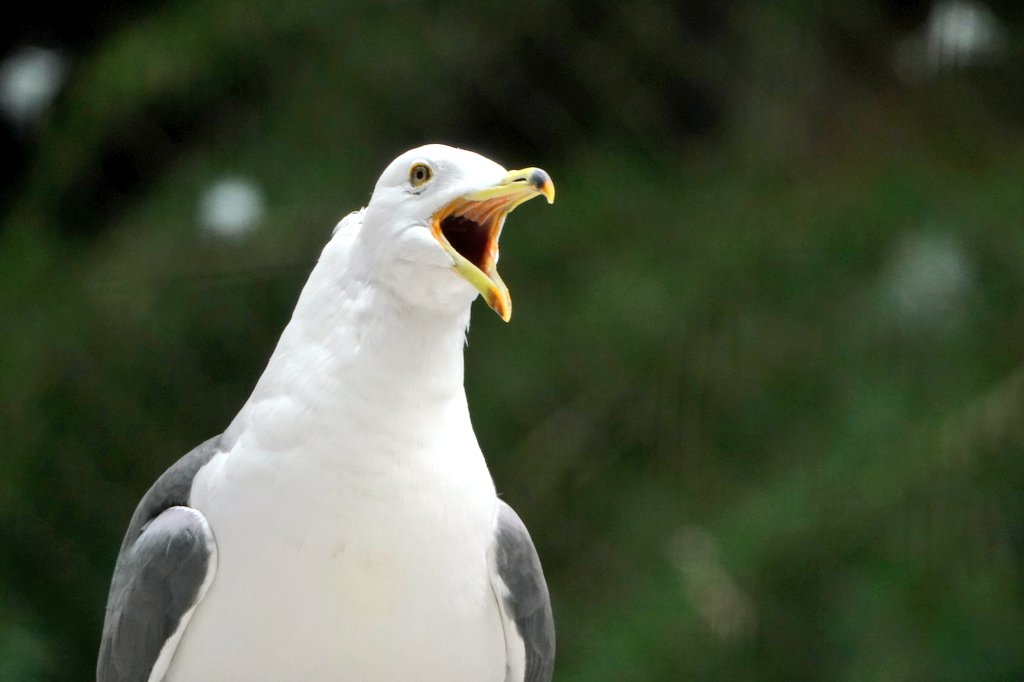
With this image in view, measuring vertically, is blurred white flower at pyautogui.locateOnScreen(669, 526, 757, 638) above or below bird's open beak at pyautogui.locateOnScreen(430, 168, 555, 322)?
below

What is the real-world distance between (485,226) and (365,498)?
0.14 meters

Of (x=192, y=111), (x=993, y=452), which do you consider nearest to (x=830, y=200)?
(x=993, y=452)

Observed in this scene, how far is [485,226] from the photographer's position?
2.09 feet

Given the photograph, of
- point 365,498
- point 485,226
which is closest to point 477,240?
point 485,226

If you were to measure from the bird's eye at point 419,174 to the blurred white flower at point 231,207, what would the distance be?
59 centimetres

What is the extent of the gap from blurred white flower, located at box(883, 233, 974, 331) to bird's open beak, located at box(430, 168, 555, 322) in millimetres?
622

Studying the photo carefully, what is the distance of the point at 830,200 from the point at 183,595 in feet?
2.43

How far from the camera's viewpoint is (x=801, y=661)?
110cm

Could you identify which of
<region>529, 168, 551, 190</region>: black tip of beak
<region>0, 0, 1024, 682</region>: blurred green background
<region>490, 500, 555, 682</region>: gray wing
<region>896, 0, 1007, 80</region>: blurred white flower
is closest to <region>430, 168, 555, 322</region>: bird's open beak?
<region>529, 168, 551, 190</region>: black tip of beak

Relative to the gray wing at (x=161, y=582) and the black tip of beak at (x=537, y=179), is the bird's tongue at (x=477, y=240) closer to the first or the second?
the black tip of beak at (x=537, y=179)

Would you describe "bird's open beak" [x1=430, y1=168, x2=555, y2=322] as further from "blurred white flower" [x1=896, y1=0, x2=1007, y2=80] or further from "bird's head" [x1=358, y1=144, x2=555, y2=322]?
"blurred white flower" [x1=896, y1=0, x2=1007, y2=80]

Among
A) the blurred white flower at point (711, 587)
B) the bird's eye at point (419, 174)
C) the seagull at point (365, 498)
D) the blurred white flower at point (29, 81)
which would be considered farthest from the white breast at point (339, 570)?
the blurred white flower at point (29, 81)

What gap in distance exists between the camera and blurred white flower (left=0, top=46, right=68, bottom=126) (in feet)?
4.64

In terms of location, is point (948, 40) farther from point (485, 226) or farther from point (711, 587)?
point (485, 226)
